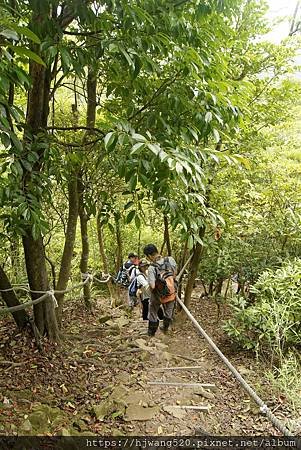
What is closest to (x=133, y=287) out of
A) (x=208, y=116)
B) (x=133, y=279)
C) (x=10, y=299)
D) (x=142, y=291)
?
(x=133, y=279)

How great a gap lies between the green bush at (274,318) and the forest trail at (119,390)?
0.85 feet

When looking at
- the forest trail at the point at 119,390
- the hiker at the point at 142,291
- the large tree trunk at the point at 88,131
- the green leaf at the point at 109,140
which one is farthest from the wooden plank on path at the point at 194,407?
the green leaf at the point at 109,140

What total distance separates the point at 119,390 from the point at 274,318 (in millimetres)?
1960

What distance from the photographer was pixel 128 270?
7590 mm

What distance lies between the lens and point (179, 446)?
111 inches

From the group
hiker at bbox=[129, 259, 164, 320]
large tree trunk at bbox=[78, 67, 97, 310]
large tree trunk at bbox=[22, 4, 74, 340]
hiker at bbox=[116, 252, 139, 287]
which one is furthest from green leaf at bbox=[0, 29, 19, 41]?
hiker at bbox=[116, 252, 139, 287]

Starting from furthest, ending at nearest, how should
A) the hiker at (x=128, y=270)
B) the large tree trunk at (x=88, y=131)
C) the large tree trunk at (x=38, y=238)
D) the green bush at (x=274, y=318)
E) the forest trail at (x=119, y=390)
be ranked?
1. the hiker at (x=128, y=270)
2. the large tree trunk at (x=88, y=131)
3. the green bush at (x=274, y=318)
4. the large tree trunk at (x=38, y=238)
5. the forest trail at (x=119, y=390)

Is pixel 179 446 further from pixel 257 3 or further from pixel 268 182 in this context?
pixel 257 3

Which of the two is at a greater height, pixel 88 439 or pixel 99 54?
pixel 99 54

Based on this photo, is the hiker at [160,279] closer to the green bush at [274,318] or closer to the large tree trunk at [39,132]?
the green bush at [274,318]

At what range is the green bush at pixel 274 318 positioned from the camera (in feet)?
13.1

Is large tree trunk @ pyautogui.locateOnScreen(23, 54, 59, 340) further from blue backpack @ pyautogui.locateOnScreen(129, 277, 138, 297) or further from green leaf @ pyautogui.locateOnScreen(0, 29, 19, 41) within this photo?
blue backpack @ pyautogui.locateOnScreen(129, 277, 138, 297)

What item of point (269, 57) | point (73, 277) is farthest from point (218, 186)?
point (73, 277)

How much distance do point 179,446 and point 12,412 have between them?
1.39 meters
